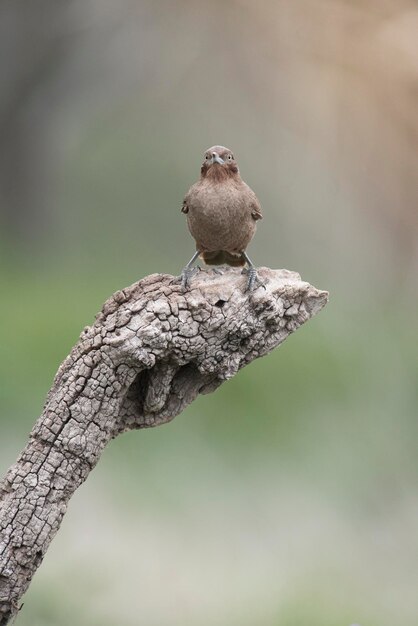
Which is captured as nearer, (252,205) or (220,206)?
(220,206)

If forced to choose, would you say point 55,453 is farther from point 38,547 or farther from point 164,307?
point 164,307

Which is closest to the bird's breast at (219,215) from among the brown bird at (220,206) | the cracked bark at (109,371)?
the brown bird at (220,206)

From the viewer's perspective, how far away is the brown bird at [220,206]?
143 inches

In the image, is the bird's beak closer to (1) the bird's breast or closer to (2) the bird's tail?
(1) the bird's breast

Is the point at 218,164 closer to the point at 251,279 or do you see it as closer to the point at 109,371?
the point at 251,279

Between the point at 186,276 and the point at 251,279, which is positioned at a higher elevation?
the point at 251,279

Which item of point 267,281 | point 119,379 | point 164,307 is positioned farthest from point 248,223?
point 119,379

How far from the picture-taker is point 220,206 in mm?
3615

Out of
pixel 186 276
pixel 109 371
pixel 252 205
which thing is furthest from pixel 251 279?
pixel 109 371

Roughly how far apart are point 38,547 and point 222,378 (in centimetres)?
93

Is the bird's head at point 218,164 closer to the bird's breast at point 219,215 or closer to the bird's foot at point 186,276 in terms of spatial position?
the bird's breast at point 219,215

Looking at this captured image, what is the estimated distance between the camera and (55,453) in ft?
11.2

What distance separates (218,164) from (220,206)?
0.56 feet

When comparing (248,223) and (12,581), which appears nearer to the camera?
(12,581)
